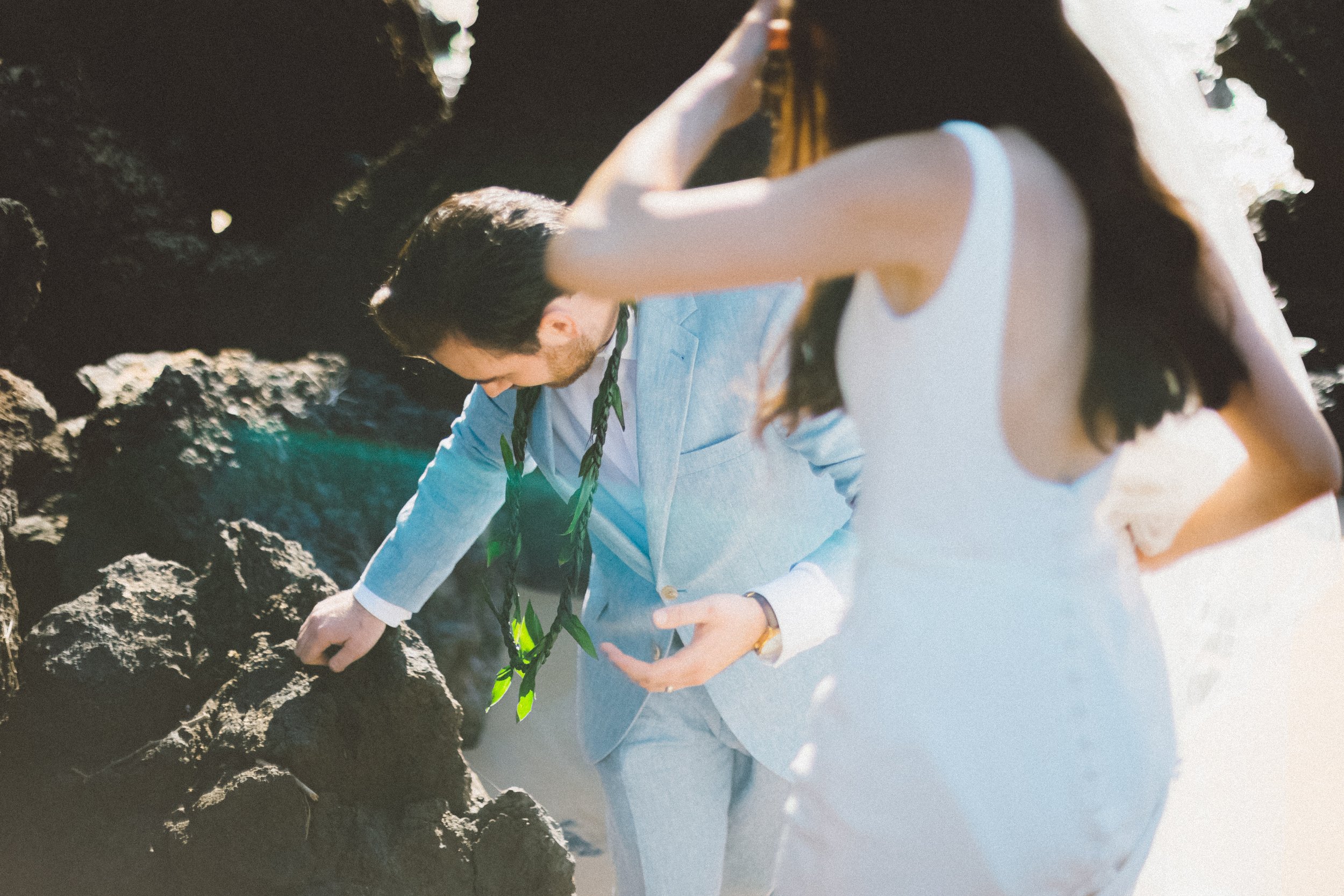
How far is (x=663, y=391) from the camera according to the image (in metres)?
1.96

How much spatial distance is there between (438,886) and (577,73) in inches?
195

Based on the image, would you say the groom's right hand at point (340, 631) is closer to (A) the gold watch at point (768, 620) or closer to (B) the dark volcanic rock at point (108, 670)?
(B) the dark volcanic rock at point (108, 670)

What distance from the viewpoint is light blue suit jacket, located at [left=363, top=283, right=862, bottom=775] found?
1.94m

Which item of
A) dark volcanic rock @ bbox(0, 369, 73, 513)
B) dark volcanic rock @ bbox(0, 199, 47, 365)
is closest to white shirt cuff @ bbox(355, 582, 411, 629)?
dark volcanic rock @ bbox(0, 369, 73, 513)

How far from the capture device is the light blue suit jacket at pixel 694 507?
1944 mm

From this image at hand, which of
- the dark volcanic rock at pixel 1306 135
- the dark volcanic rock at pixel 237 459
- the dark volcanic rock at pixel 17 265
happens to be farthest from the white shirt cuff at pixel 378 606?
the dark volcanic rock at pixel 1306 135

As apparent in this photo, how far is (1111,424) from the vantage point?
99cm

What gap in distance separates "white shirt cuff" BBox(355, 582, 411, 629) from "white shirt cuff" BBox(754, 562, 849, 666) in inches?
34.4

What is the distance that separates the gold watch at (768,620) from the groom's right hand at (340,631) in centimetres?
95

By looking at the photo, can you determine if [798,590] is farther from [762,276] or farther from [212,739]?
[212,739]

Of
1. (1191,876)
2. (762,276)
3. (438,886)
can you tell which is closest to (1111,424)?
(762,276)

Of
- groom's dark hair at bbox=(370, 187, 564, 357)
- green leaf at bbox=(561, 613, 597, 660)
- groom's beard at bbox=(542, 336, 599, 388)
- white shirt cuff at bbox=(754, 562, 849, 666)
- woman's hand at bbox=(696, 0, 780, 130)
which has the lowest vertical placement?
green leaf at bbox=(561, 613, 597, 660)

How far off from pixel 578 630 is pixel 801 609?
56cm

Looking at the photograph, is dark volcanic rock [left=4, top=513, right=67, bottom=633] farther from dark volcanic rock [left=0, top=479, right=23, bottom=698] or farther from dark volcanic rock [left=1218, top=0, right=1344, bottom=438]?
dark volcanic rock [left=1218, top=0, right=1344, bottom=438]
